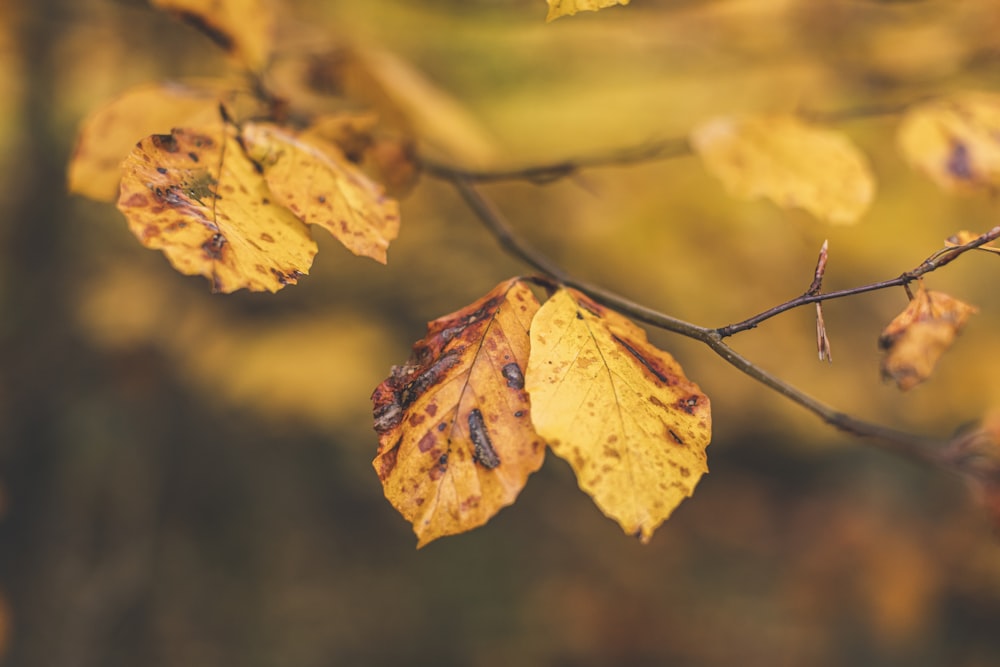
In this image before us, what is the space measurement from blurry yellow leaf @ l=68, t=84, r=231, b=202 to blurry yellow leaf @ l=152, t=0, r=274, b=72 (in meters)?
0.07

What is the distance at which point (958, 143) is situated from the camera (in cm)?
76

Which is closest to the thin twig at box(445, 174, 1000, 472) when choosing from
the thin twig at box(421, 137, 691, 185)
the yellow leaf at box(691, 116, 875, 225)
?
the thin twig at box(421, 137, 691, 185)

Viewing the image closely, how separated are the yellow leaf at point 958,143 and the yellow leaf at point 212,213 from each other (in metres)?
0.69

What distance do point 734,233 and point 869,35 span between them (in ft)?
1.75

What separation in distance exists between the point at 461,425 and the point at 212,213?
228mm

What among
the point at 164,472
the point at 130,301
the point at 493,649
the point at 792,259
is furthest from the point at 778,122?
the point at 493,649

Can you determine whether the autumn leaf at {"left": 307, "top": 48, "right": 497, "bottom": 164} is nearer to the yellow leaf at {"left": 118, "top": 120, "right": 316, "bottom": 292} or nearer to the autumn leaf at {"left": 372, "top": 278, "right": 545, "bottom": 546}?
the yellow leaf at {"left": 118, "top": 120, "right": 316, "bottom": 292}

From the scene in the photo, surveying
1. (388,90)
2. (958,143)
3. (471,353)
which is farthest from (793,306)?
(388,90)

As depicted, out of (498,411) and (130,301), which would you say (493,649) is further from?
(498,411)

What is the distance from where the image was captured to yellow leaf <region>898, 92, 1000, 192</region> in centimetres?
74

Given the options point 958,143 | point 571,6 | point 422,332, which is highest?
point 571,6

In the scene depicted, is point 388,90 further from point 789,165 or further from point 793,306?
point 793,306

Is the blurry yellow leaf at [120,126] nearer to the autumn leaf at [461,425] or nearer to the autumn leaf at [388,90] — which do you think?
the autumn leaf at [388,90]

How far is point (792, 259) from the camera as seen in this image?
6.27 feet
